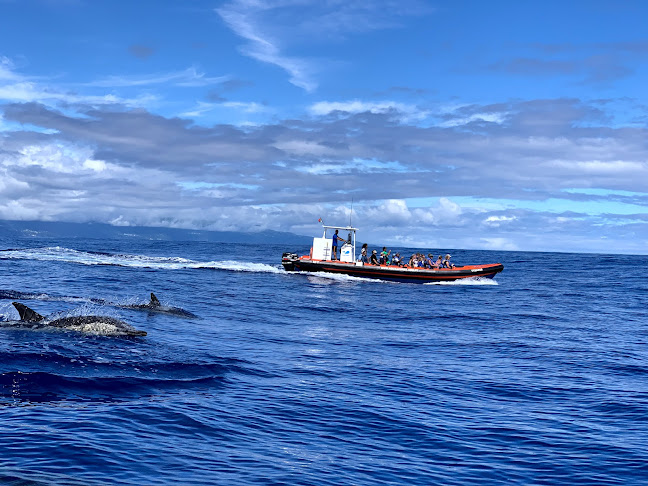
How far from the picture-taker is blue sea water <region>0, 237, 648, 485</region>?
8.91m

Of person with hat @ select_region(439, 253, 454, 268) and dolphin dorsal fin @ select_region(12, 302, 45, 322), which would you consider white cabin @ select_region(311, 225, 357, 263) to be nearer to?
person with hat @ select_region(439, 253, 454, 268)

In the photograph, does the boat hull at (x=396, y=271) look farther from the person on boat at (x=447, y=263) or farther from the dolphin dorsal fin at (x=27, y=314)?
the dolphin dorsal fin at (x=27, y=314)

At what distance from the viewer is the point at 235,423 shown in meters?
10.9

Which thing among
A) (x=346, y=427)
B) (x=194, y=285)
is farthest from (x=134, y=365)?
(x=194, y=285)

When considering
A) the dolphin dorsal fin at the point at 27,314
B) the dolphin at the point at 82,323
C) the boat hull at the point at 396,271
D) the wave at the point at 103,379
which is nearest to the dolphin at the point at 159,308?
the dolphin at the point at 82,323

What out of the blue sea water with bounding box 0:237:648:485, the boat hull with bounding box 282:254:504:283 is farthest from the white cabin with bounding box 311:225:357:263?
the blue sea water with bounding box 0:237:648:485

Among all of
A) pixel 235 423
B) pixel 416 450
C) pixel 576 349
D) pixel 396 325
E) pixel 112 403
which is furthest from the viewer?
pixel 396 325

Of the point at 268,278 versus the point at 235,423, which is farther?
the point at 268,278

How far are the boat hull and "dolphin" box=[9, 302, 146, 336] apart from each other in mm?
31682

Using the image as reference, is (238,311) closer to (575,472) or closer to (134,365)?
(134,365)

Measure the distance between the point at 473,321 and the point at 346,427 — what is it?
17.9 metres

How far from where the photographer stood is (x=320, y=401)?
12.7 metres

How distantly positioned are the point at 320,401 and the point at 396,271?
119 ft

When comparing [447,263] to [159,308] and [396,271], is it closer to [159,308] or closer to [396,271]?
[396,271]
